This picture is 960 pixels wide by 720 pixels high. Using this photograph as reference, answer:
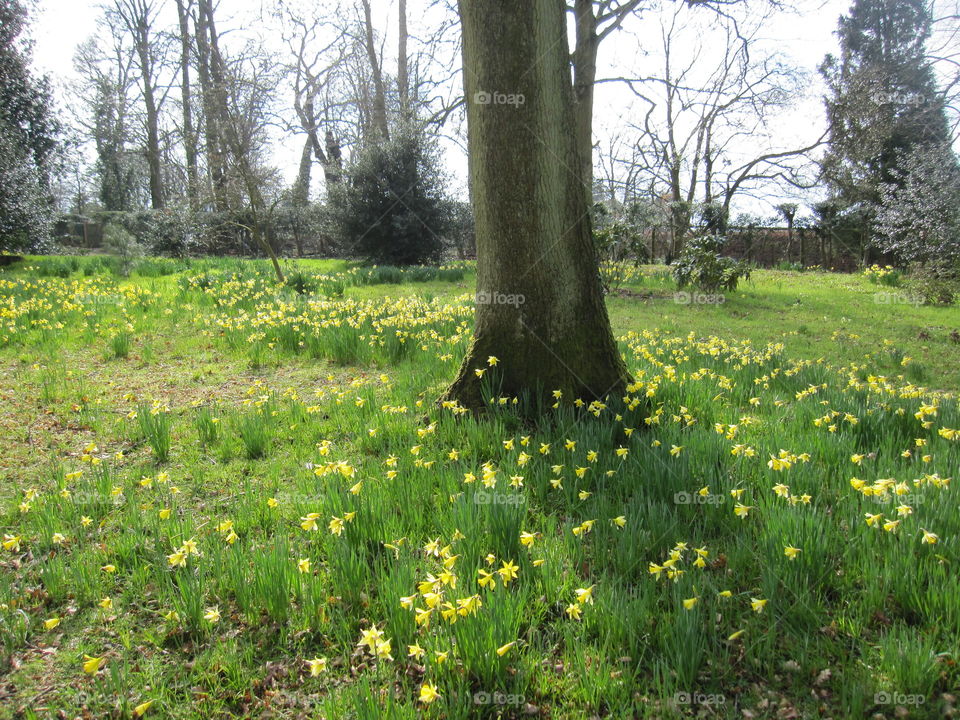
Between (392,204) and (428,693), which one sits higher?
(392,204)

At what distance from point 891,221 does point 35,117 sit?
916 inches

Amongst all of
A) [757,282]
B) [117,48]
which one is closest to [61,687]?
[757,282]

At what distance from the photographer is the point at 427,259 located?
1786 cm

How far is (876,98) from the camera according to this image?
60.3 ft

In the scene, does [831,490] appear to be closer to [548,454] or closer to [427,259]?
[548,454]
